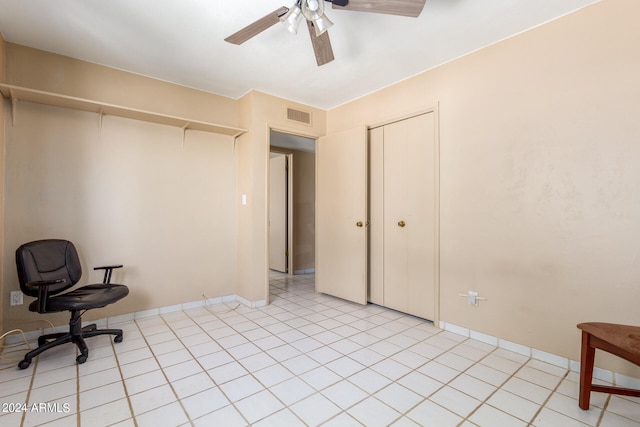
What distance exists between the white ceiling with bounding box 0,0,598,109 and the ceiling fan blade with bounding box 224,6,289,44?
0.75ft

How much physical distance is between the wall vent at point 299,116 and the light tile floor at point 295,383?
2.56m

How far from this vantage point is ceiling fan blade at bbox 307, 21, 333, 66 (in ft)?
6.33

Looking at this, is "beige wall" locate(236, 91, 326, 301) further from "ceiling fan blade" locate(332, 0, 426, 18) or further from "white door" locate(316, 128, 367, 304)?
"ceiling fan blade" locate(332, 0, 426, 18)

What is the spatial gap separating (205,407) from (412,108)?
3114mm

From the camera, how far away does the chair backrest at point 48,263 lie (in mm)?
2162

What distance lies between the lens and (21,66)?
2.51 meters

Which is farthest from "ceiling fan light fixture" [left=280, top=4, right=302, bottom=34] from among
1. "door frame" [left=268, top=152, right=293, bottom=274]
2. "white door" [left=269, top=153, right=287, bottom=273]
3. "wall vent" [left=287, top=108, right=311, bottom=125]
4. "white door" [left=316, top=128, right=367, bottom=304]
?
"white door" [left=269, top=153, right=287, bottom=273]

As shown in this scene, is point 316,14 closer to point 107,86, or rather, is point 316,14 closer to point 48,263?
point 107,86

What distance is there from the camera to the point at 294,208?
5441mm

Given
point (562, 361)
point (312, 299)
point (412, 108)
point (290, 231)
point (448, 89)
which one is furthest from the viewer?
point (290, 231)

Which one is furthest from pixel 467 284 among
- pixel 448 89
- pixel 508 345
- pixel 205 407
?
pixel 205 407

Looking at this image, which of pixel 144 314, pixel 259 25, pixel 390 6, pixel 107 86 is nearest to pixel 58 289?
pixel 144 314

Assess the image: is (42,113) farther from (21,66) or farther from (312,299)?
(312,299)

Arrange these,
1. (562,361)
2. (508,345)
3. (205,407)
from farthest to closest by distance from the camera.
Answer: (508,345), (562,361), (205,407)
